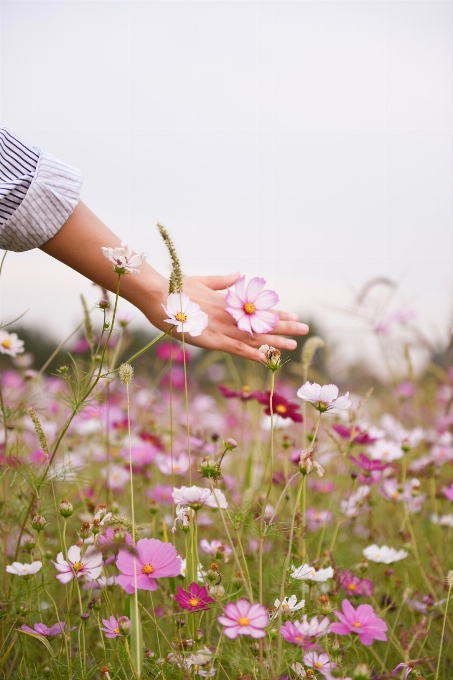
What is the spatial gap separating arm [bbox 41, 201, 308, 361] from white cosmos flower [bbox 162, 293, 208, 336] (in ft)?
0.60

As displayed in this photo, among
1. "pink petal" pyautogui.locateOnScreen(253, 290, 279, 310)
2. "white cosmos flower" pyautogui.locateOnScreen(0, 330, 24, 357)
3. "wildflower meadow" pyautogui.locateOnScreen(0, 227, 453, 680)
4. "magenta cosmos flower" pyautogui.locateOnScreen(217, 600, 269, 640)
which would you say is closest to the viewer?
"magenta cosmos flower" pyautogui.locateOnScreen(217, 600, 269, 640)

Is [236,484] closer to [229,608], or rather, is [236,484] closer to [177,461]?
[177,461]

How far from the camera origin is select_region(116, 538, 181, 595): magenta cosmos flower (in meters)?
0.80

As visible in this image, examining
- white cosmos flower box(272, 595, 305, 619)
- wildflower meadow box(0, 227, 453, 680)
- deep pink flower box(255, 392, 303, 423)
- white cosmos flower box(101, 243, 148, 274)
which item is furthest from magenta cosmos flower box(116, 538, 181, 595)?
deep pink flower box(255, 392, 303, 423)

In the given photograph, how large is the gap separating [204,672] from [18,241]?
2.35ft

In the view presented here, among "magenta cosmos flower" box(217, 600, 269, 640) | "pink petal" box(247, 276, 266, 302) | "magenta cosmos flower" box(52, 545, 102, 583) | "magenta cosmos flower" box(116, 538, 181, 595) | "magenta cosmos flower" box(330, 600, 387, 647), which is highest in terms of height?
"pink petal" box(247, 276, 266, 302)

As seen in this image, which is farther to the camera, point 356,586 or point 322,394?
point 356,586

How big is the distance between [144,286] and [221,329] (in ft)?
0.54

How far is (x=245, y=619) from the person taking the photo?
2.40ft

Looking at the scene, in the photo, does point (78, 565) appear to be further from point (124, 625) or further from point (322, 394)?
point (322, 394)

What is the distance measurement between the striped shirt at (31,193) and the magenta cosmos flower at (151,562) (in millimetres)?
544

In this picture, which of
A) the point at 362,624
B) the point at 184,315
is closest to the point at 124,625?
the point at 362,624

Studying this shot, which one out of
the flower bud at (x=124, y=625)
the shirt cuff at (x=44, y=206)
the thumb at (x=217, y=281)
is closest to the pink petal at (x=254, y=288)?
the thumb at (x=217, y=281)

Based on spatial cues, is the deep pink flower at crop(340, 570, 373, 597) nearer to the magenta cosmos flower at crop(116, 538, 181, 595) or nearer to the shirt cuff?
the magenta cosmos flower at crop(116, 538, 181, 595)
